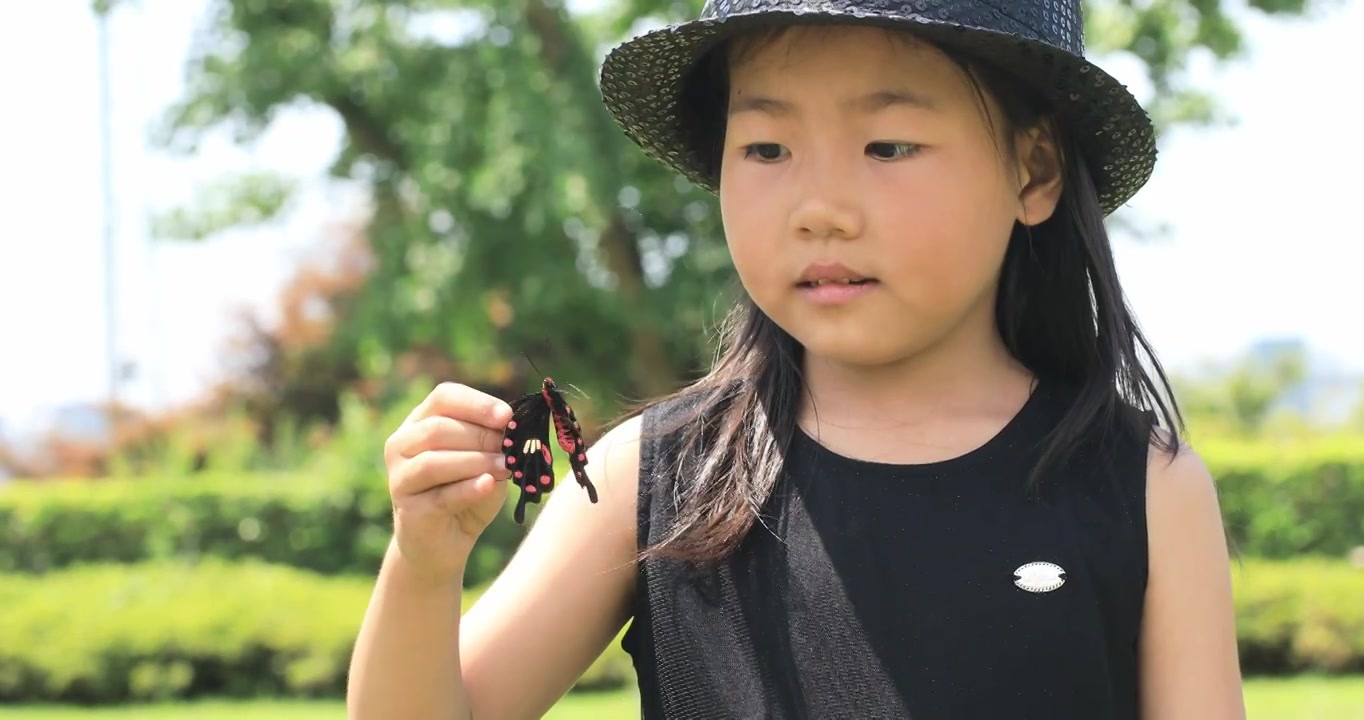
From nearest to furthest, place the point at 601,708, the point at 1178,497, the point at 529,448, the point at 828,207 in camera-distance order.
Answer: the point at 529,448
the point at 828,207
the point at 1178,497
the point at 601,708

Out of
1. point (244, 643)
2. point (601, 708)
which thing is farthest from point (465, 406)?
point (244, 643)

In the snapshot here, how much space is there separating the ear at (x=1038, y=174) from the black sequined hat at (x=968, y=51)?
34 mm

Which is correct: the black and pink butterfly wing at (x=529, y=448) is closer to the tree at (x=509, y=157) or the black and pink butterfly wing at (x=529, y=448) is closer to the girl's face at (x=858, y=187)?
the girl's face at (x=858, y=187)

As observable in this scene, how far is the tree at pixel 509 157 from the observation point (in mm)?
10688

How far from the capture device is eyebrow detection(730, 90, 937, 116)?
5.34 feet

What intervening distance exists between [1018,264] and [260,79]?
1073 centimetres

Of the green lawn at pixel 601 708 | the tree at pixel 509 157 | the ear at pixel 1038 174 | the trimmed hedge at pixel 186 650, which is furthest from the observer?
the tree at pixel 509 157

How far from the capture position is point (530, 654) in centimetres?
173

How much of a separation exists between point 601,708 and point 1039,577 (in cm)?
711

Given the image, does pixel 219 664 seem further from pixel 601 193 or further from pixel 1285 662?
pixel 1285 662

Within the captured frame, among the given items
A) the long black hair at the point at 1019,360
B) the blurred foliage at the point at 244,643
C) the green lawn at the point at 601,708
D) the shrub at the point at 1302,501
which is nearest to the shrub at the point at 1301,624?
the blurred foliage at the point at 244,643

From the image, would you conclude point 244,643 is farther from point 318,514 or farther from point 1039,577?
point 1039,577

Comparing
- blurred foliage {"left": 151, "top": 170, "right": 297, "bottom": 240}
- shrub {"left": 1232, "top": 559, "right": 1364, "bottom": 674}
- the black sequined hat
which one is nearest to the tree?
blurred foliage {"left": 151, "top": 170, "right": 297, "bottom": 240}

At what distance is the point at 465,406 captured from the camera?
1507 millimetres
